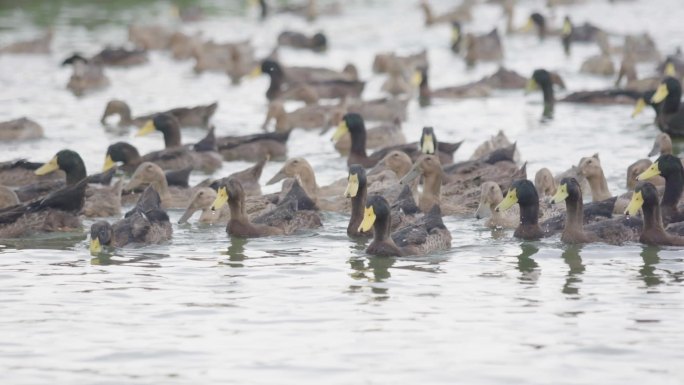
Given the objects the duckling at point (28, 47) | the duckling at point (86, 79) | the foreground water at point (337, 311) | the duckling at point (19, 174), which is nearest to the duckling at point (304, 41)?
the duckling at point (28, 47)

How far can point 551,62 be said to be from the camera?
33.7 meters

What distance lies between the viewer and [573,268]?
13.6 meters

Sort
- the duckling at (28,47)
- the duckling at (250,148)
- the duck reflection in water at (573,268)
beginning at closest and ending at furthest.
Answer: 1. the duck reflection in water at (573,268)
2. the duckling at (250,148)
3. the duckling at (28,47)

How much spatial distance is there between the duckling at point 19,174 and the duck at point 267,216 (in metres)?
4.10

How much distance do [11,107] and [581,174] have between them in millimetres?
12941

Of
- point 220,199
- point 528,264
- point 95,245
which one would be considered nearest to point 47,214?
point 95,245

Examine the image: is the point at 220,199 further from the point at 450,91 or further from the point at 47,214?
the point at 450,91

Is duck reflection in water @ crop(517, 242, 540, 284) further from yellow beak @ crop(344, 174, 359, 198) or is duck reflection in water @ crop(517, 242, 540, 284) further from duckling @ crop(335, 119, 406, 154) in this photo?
duckling @ crop(335, 119, 406, 154)

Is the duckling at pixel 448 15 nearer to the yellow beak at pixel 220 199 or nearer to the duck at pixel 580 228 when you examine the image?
the yellow beak at pixel 220 199

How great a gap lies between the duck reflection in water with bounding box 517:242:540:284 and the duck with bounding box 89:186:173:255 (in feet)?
12.0

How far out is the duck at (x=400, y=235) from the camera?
46.0 ft

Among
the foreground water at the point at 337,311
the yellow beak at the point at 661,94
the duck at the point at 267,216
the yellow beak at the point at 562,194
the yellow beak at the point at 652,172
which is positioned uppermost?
the yellow beak at the point at 661,94

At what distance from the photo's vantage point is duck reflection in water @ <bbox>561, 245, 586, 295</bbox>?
41.9 feet

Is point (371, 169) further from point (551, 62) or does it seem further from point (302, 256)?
point (551, 62)
